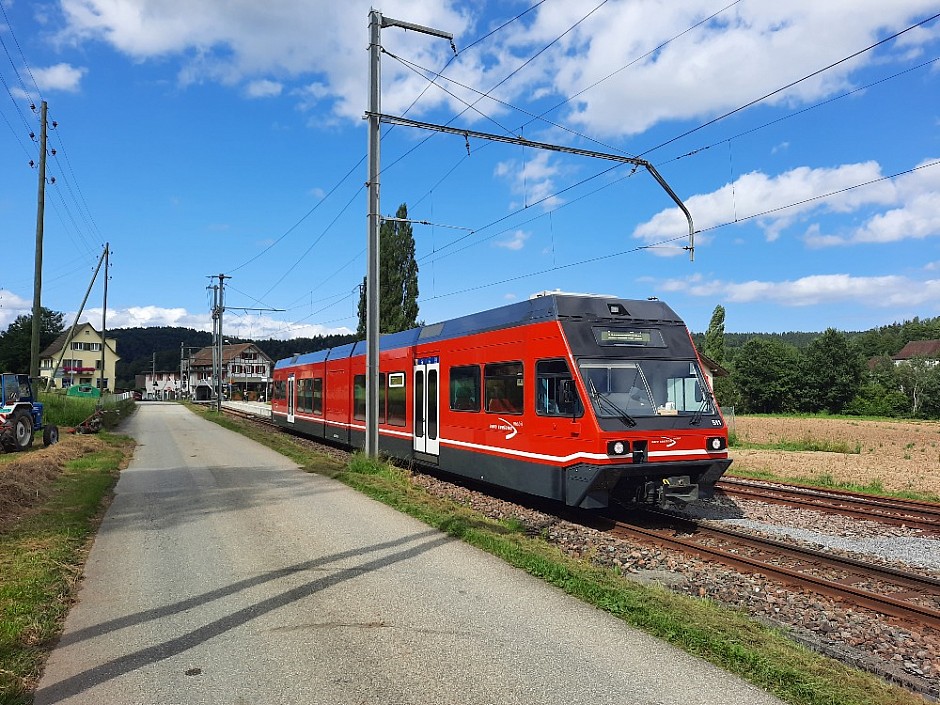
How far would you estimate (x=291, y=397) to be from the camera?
28.9m

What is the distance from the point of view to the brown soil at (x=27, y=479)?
9.62 m

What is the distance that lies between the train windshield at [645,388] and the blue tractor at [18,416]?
17282 millimetres

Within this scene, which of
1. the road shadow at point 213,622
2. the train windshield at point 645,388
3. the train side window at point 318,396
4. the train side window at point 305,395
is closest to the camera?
the road shadow at point 213,622

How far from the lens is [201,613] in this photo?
18.6 ft

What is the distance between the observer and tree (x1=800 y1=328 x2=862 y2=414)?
78.2m

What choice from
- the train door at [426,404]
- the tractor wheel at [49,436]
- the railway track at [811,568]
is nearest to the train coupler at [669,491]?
the railway track at [811,568]

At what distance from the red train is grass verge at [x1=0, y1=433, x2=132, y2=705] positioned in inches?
238

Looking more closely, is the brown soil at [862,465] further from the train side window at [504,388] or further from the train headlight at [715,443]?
the train side window at [504,388]

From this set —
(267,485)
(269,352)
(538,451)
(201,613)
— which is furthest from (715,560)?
(269,352)

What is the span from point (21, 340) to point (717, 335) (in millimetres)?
89312

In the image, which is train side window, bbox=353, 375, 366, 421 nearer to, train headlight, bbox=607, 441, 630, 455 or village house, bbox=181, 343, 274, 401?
train headlight, bbox=607, 441, 630, 455

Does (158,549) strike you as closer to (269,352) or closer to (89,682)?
(89,682)

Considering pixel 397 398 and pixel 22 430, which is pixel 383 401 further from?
pixel 22 430

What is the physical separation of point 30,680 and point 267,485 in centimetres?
893
